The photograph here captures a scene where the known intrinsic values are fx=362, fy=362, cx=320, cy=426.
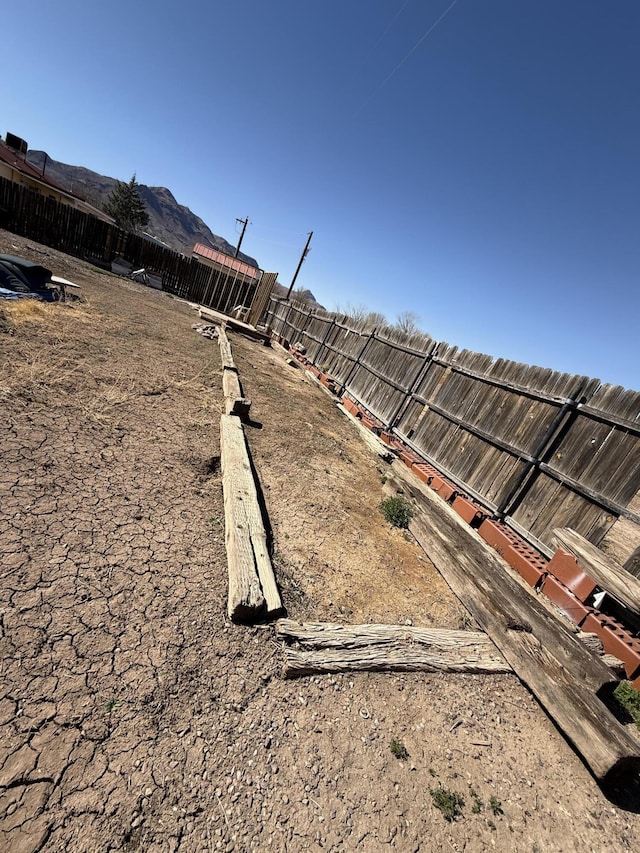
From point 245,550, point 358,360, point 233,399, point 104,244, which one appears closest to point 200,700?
point 245,550

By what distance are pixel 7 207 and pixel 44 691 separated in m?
16.9

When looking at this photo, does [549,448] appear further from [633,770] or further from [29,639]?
[29,639]

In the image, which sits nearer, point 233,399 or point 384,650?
point 384,650

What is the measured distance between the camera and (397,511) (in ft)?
13.8

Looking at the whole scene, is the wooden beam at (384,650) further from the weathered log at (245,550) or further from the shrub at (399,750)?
the shrub at (399,750)

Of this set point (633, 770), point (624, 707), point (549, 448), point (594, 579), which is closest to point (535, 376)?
point (549, 448)

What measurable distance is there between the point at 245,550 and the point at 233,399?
2801mm

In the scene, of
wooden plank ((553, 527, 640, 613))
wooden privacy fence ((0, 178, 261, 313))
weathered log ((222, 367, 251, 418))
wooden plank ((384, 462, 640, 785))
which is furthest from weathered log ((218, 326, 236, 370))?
wooden privacy fence ((0, 178, 261, 313))

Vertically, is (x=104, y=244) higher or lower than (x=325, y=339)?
lower

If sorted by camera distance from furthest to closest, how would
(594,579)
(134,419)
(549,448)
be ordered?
(549,448), (134,419), (594,579)

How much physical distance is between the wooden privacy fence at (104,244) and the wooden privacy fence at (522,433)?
39.1 ft

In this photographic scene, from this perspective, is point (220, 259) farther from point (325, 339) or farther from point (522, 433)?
point (522, 433)

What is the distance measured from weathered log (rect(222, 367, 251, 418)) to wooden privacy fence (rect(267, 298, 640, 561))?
337 centimetres

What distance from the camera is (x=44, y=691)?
1517 mm
